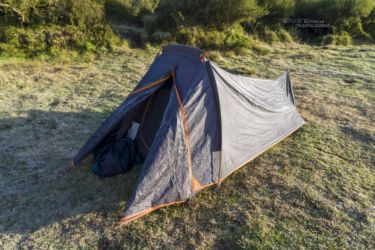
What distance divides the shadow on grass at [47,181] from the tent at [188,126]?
0.41 meters

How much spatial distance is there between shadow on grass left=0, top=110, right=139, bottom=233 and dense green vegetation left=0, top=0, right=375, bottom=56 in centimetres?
541

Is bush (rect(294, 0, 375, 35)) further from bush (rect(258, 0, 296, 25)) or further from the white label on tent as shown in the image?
the white label on tent

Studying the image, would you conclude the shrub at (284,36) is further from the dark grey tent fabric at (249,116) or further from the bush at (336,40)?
the dark grey tent fabric at (249,116)

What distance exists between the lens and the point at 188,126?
326cm

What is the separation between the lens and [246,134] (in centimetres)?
395

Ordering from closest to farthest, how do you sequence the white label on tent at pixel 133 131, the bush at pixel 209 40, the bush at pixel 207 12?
the white label on tent at pixel 133 131, the bush at pixel 209 40, the bush at pixel 207 12

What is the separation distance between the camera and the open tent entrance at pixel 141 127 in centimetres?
388

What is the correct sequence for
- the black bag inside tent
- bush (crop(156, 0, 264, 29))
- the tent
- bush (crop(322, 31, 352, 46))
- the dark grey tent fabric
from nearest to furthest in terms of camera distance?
the tent → the dark grey tent fabric → the black bag inside tent → bush (crop(156, 0, 264, 29)) → bush (crop(322, 31, 352, 46))

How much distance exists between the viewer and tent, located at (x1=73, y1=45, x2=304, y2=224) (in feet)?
10.3

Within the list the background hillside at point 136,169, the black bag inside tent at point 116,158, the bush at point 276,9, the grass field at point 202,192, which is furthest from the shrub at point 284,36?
the black bag inside tent at point 116,158

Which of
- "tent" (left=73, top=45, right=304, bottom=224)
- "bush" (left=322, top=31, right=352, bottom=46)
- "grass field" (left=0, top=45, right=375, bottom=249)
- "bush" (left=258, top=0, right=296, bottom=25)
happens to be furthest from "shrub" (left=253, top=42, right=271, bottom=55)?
"tent" (left=73, top=45, right=304, bottom=224)

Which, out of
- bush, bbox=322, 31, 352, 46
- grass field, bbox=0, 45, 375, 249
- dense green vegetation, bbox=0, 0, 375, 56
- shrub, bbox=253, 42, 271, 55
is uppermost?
dense green vegetation, bbox=0, 0, 375, 56

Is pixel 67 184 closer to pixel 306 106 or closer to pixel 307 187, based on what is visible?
pixel 307 187

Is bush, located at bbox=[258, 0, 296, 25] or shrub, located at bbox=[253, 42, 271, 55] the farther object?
bush, located at bbox=[258, 0, 296, 25]
